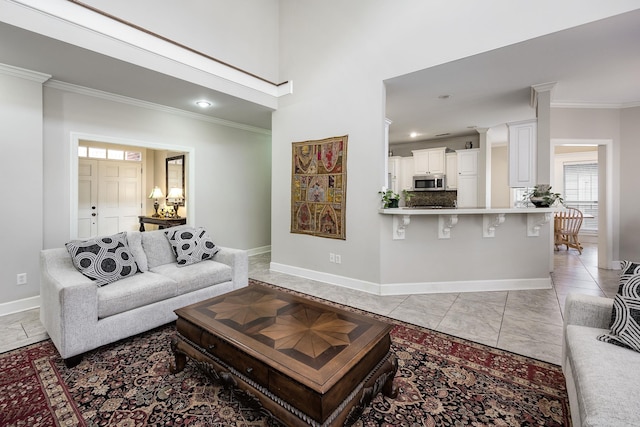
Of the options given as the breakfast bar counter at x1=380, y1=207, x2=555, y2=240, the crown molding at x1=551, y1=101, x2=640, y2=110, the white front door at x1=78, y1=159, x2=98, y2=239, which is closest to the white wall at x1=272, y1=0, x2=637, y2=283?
the breakfast bar counter at x1=380, y1=207, x2=555, y2=240

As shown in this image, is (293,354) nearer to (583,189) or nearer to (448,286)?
(448,286)

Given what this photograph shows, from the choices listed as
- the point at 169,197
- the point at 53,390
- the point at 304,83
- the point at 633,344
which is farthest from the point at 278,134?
the point at 633,344

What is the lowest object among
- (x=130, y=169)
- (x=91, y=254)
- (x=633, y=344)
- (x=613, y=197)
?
(x=633, y=344)

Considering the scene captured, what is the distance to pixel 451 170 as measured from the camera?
6641 mm

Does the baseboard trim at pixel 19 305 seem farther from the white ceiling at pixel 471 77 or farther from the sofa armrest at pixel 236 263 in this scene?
the white ceiling at pixel 471 77

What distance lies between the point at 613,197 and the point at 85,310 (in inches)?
281

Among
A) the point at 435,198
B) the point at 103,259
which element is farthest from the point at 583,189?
the point at 103,259

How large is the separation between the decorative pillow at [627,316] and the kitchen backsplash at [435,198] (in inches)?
202

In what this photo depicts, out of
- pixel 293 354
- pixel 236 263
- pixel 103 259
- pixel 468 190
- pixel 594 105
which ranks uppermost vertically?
pixel 594 105

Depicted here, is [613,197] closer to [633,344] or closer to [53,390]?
[633,344]

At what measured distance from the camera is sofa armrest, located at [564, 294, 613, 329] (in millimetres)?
1646

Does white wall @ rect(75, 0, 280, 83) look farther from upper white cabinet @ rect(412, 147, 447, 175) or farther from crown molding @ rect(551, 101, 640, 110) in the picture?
crown molding @ rect(551, 101, 640, 110)

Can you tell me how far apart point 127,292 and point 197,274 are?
0.64 metres

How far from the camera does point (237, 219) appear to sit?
225 inches
